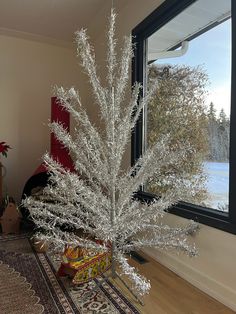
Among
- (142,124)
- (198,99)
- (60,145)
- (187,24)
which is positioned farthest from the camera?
(60,145)

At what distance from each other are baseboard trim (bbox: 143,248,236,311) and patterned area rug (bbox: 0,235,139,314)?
1.64ft

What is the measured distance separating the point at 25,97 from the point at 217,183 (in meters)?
2.70

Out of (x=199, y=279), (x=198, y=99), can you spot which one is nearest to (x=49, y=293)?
(x=199, y=279)

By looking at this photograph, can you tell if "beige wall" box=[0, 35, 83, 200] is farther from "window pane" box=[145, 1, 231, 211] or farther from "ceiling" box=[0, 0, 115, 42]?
"window pane" box=[145, 1, 231, 211]

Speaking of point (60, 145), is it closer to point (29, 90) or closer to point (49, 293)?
point (29, 90)

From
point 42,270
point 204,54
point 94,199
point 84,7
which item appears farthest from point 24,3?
point 42,270

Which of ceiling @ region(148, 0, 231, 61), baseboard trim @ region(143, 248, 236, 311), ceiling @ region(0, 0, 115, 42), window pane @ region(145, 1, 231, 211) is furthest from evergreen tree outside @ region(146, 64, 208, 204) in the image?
ceiling @ region(0, 0, 115, 42)

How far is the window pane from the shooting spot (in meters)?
1.65

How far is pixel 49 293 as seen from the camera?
1551 mm

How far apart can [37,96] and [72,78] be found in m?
0.57

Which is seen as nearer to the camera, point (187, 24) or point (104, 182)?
point (104, 182)

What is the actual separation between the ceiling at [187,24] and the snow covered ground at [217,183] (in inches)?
38.5

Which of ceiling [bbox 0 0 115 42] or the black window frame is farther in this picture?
ceiling [bbox 0 0 115 42]

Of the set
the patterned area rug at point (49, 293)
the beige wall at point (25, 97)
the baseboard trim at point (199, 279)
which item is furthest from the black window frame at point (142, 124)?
the beige wall at point (25, 97)
